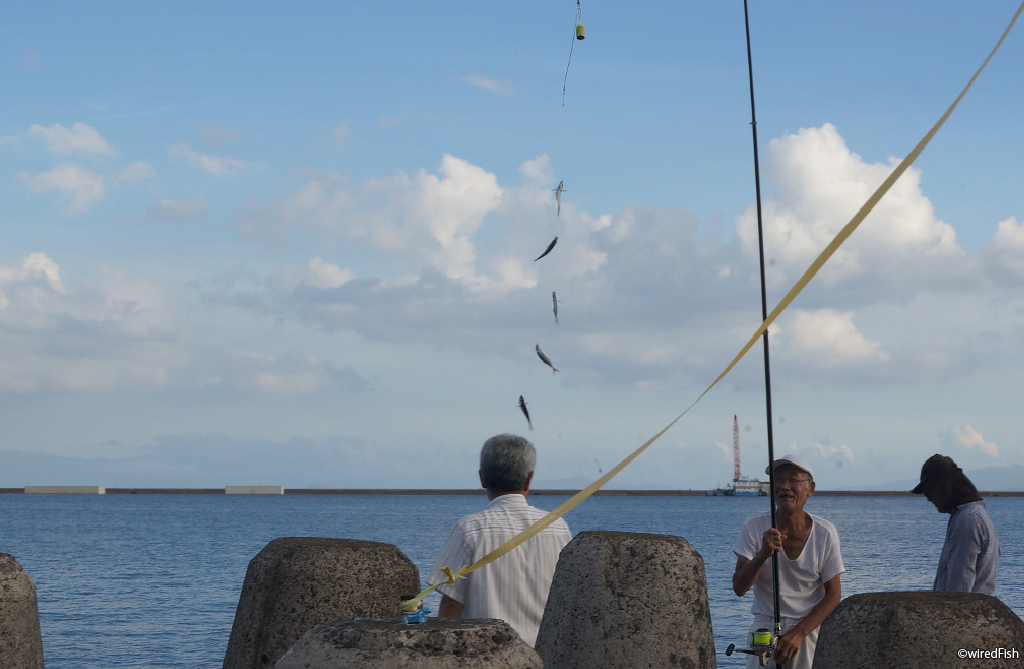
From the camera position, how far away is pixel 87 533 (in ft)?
263

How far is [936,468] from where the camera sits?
5.46 meters

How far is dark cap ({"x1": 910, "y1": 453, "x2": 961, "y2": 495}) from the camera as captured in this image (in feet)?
17.8

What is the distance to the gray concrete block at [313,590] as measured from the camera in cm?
434

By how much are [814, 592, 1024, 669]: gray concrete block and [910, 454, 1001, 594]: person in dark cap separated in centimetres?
126

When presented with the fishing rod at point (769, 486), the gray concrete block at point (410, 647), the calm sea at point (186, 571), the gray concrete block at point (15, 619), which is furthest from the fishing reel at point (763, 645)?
the calm sea at point (186, 571)

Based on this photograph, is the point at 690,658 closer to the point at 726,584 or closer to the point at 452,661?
the point at 452,661

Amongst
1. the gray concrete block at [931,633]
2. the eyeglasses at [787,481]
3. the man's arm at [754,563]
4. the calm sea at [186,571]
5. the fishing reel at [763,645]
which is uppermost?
the eyeglasses at [787,481]

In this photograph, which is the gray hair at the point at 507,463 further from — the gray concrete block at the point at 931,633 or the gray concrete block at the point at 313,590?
the gray concrete block at the point at 931,633

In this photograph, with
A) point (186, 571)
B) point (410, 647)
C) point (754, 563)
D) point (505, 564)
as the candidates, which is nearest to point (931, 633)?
point (754, 563)

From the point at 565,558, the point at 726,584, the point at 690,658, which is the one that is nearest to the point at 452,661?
the point at 565,558

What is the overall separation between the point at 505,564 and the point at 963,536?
98.0 inches

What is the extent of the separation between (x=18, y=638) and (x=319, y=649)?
9.33 ft

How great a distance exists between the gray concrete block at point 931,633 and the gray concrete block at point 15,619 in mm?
3550

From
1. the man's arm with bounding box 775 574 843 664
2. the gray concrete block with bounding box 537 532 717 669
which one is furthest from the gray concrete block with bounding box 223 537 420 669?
the man's arm with bounding box 775 574 843 664
